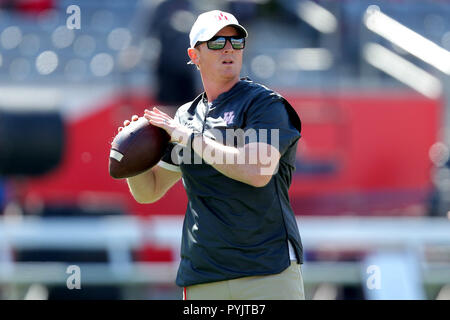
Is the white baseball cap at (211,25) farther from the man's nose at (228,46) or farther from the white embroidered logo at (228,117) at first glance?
the white embroidered logo at (228,117)

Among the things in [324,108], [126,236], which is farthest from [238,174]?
[324,108]

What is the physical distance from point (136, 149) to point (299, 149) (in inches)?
197

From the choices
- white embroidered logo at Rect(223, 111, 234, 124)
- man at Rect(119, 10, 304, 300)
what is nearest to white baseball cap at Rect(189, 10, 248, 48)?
man at Rect(119, 10, 304, 300)

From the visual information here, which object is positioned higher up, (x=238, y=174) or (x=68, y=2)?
(x=68, y=2)

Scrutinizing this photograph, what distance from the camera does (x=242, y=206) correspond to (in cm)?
285

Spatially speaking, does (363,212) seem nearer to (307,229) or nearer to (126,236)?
(307,229)

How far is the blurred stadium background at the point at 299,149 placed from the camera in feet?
17.7

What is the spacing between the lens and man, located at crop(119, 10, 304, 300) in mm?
2768

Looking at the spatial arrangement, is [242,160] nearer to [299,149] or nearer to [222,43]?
[222,43]

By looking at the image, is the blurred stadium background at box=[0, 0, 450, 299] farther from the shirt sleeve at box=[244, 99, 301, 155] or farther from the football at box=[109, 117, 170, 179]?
the shirt sleeve at box=[244, 99, 301, 155]

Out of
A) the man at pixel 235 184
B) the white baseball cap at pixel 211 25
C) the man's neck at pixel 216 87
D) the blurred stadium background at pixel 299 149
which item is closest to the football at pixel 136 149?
the man at pixel 235 184

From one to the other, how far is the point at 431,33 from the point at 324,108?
3.36 m

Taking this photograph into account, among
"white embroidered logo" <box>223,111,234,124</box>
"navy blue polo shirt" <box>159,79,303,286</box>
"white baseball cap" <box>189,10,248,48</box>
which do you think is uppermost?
"white baseball cap" <box>189,10,248,48</box>
